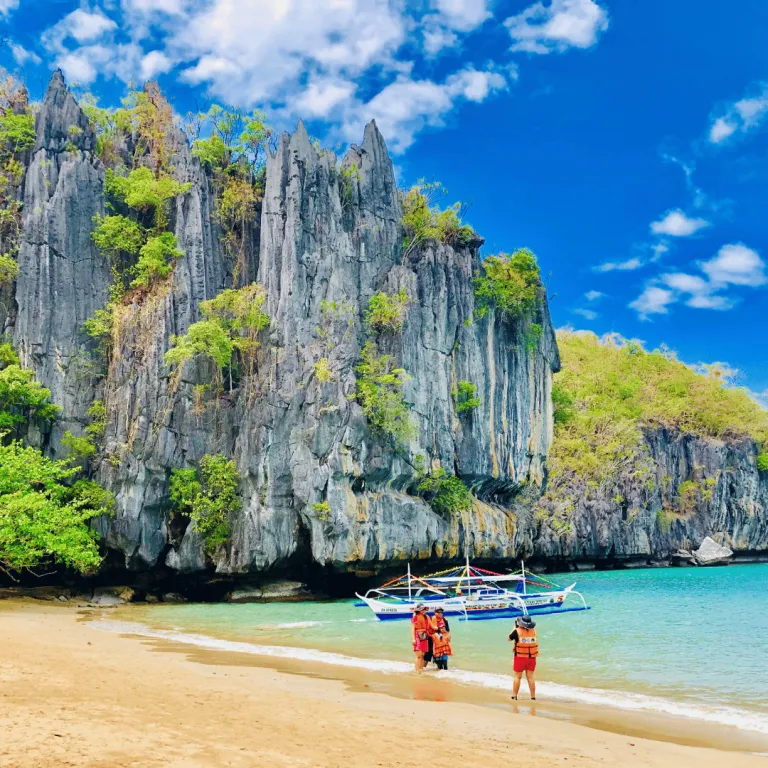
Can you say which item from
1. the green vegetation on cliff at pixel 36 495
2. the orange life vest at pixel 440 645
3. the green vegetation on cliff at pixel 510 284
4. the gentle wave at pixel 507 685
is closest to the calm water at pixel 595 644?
the gentle wave at pixel 507 685

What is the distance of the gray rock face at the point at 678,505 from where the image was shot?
50.8 m

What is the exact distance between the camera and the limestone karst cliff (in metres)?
29.7

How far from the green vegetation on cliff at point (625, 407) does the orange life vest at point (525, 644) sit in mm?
39900

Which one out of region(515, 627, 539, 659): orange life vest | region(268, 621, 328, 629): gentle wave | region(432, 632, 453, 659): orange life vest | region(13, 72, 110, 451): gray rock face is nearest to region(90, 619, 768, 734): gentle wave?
region(432, 632, 453, 659): orange life vest

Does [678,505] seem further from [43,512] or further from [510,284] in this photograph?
[43,512]

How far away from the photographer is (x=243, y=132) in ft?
124

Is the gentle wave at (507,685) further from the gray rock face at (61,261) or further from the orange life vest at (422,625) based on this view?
the gray rock face at (61,261)

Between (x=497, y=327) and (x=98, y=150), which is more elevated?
(x=98, y=150)

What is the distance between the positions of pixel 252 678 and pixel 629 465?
46834 mm

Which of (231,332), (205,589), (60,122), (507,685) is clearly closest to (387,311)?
(231,332)

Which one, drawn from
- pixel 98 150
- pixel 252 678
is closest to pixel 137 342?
pixel 98 150

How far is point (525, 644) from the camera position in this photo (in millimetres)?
10602

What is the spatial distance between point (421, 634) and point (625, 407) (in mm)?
49402

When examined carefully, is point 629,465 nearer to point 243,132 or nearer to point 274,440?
point 274,440
